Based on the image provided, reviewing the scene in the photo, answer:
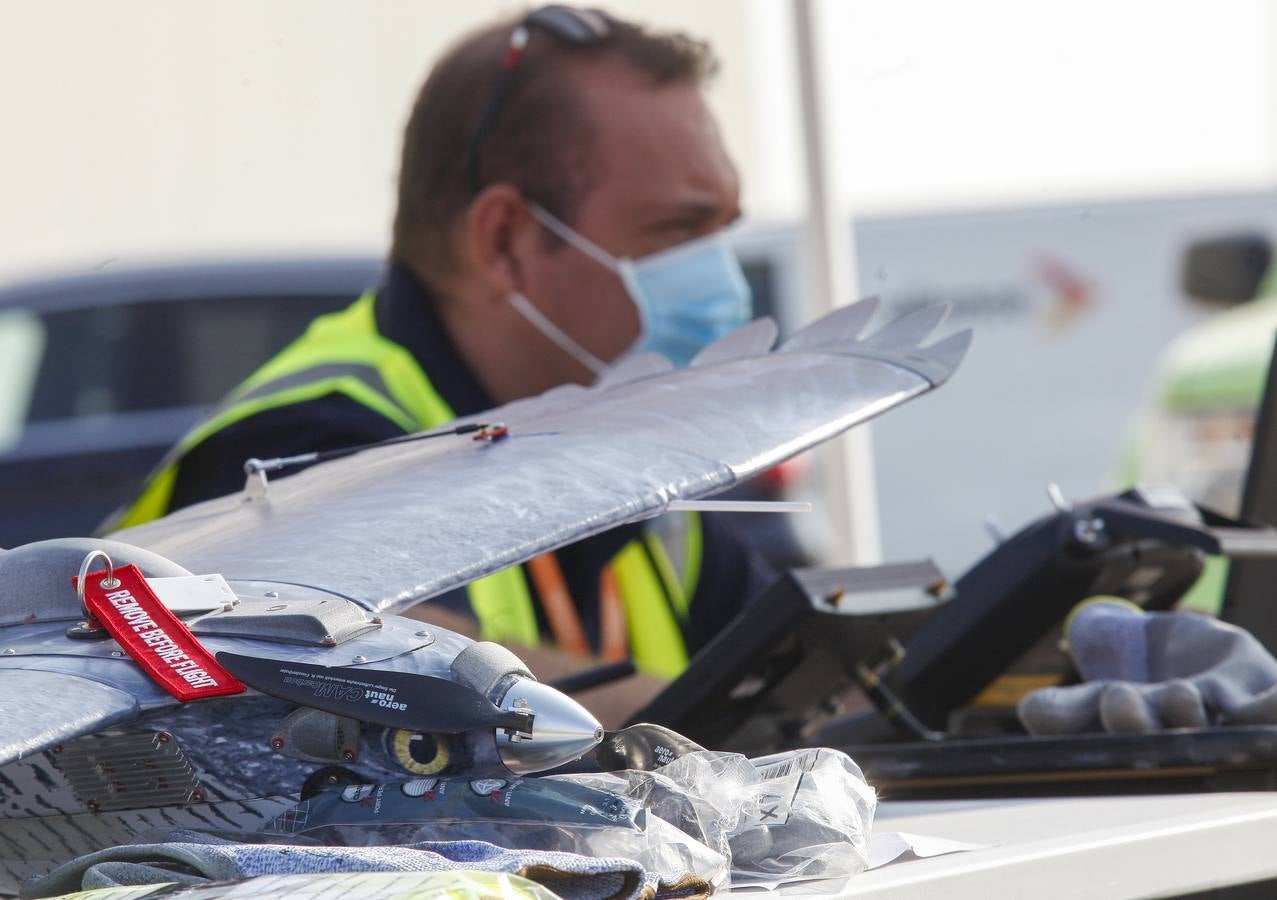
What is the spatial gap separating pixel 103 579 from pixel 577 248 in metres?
1.73

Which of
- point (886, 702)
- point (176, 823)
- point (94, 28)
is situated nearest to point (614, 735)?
point (176, 823)

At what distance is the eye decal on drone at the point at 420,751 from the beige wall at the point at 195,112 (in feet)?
6.12

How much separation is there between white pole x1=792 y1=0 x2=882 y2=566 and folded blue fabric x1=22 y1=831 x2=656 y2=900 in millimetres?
→ 2066

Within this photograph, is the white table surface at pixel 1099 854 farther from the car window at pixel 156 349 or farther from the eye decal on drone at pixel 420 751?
the car window at pixel 156 349

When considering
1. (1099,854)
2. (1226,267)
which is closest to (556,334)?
(1099,854)

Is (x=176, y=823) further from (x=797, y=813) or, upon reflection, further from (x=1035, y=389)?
(x=1035, y=389)

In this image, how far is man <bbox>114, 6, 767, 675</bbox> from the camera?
8.82 feet

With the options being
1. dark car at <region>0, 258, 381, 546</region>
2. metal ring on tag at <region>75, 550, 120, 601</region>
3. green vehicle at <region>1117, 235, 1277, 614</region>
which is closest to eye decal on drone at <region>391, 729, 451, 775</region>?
metal ring on tag at <region>75, 550, 120, 601</region>

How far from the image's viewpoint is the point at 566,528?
4.01 feet

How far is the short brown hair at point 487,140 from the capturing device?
273cm

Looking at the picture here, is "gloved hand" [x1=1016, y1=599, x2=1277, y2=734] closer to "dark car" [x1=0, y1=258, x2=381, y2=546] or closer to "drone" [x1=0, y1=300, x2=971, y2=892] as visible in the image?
"drone" [x1=0, y1=300, x2=971, y2=892]

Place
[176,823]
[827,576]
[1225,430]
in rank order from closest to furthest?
1. [176,823]
2. [827,576]
3. [1225,430]

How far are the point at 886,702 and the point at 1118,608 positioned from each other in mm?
254

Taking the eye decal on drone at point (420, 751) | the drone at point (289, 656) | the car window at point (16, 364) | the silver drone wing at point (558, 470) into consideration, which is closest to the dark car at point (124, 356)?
the car window at point (16, 364)
